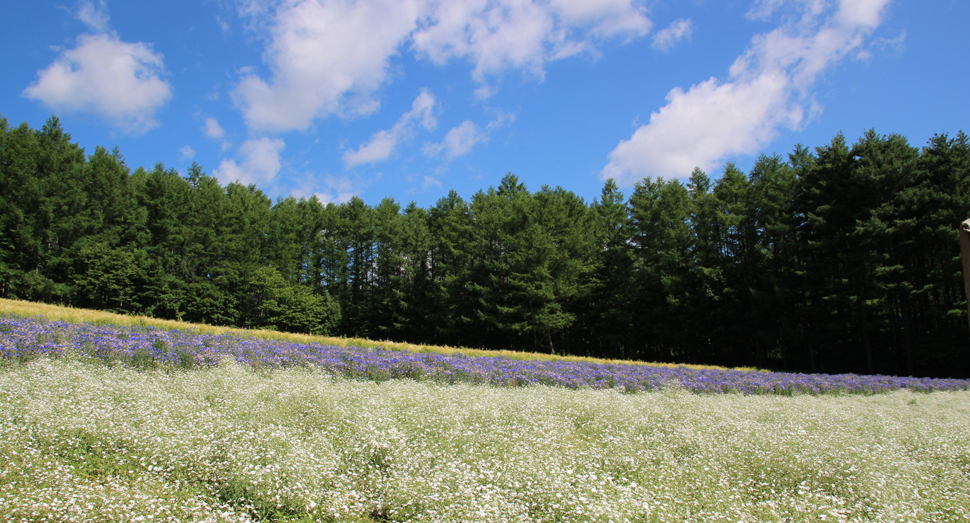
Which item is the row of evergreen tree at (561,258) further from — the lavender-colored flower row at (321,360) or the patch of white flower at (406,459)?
the patch of white flower at (406,459)

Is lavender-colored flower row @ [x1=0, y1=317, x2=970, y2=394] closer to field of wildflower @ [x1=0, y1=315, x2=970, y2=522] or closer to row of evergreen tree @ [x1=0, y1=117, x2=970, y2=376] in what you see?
field of wildflower @ [x1=0, y1=315, x2=970, y2=522]

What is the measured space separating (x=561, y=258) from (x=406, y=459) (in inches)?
1365

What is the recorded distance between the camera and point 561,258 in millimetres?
38625

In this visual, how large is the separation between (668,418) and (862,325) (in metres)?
28.2

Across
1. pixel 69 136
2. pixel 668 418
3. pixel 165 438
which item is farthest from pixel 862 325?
pixel 69 136

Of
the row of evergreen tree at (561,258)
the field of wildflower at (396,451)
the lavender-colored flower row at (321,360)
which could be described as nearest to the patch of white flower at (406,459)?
the field of wildflower at (396,451)

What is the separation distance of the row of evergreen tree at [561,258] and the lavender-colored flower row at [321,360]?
625 inches

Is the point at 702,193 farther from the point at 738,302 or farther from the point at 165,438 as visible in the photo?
the point at 165,438

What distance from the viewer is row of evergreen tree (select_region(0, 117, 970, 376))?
27312 millimetres

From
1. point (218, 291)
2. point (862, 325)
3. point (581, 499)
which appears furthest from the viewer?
A: point (218, 291)

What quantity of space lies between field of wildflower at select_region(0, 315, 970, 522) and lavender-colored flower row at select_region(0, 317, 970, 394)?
0.27ft

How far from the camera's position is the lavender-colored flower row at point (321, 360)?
8023 mm

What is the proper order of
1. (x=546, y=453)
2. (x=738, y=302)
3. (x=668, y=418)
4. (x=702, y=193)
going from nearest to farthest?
1. (x=546, y=453)
2. (x=668, y=418)
3. (x=738, y=302)
4. (x=702, y=193)

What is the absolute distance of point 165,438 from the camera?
14.9 feet
